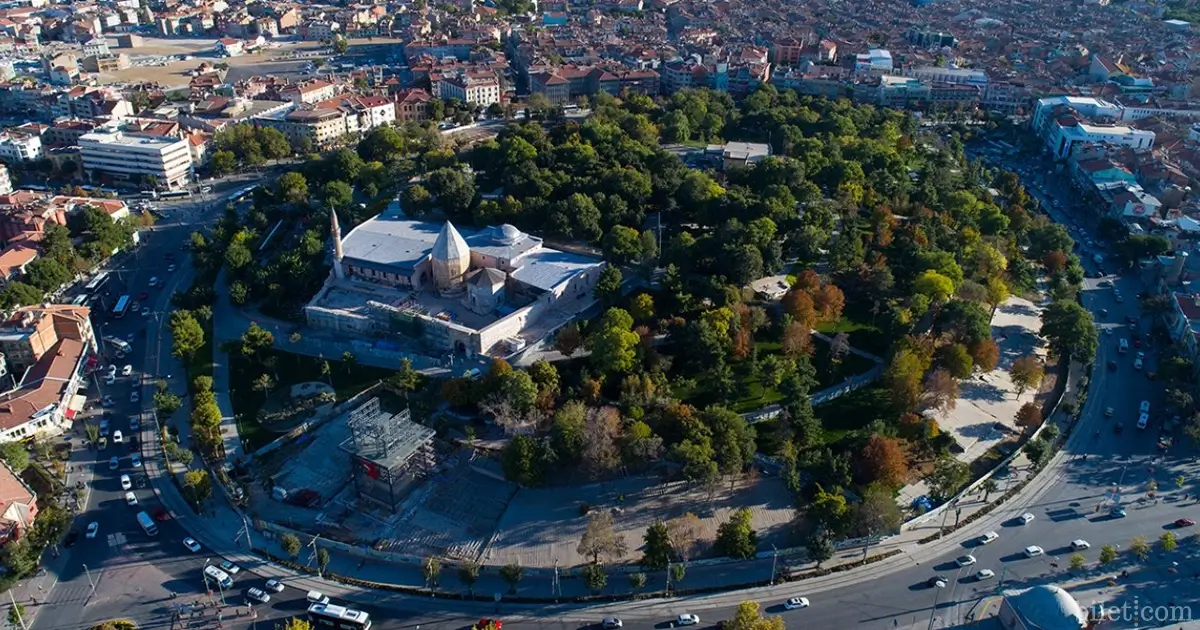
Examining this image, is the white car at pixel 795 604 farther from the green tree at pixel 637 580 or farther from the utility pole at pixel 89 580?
the utility pole at pixel 89 580

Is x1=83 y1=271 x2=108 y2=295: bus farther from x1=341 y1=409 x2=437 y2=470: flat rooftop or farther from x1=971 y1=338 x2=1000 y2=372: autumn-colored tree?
x1=971 y1=338 x2=1000 y2=372: autumn-colored tree

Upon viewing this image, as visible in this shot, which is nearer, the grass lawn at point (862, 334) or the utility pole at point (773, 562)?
the utility pole at point (773, 562)

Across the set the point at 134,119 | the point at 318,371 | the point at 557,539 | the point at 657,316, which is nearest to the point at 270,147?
the point at 134,119

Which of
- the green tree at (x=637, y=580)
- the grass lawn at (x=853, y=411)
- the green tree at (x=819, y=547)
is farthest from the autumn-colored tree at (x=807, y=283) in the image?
the green tree at (x=637, y=580)

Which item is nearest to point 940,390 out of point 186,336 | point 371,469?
point 371,469

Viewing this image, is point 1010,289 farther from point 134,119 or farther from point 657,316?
point 134,119
